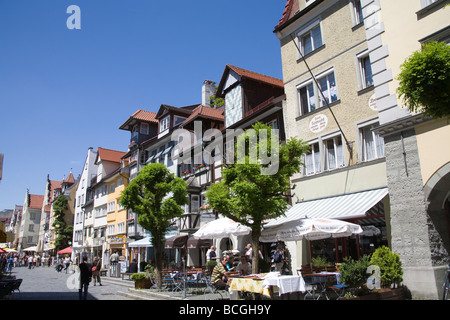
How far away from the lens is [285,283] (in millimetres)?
8570

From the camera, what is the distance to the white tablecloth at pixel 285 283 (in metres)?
8.47

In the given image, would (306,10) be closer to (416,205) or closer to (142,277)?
(416,205)

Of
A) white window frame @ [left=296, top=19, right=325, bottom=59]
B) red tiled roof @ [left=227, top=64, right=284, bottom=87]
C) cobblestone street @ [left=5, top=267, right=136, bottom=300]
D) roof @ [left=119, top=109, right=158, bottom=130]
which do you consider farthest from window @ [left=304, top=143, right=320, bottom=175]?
roof @ [left=119, top=109, right=158, bottom=130]

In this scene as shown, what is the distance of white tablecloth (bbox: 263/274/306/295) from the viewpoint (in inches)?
333

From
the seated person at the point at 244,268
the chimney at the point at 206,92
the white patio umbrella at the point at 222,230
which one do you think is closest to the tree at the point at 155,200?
the white patio umbrella at the point at 222,230

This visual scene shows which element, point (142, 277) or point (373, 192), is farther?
point (142, 277)

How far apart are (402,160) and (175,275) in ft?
33.4

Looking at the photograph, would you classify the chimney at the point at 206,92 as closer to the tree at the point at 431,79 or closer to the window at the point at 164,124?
the window at the point at 164,124

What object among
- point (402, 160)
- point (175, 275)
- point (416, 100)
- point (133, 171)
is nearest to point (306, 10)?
point (402, 160)

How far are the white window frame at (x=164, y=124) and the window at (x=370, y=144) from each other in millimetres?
21732

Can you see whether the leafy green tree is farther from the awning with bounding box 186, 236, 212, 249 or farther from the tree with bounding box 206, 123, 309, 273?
the awning with bounding box 186, 236, 212, 249

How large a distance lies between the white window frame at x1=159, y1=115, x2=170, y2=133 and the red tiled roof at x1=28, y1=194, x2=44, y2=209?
238 feet

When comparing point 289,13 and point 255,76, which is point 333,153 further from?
point 255,76
